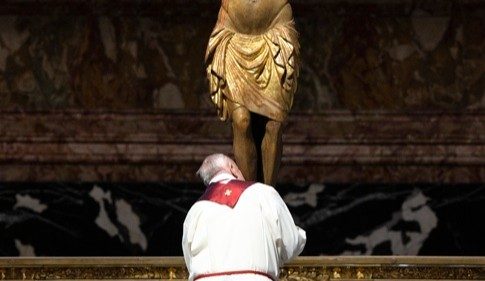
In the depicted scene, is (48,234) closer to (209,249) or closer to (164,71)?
(164,71)

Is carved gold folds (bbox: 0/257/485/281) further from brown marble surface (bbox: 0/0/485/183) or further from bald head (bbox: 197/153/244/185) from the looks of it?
brown marble surface (bbox: 0/0/485/183)

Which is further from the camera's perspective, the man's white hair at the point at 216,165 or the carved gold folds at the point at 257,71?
the carved gold folds at the point at 257,71

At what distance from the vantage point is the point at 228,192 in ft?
45.9

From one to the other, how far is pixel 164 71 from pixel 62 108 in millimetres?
939

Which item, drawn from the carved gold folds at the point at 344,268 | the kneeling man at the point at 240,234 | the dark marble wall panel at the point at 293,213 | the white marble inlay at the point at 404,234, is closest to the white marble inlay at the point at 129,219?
the dark marble wall panel at the point at 293,213

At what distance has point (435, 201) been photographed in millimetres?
19797

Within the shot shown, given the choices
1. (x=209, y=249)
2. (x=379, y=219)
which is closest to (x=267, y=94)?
(x=209, y=249)

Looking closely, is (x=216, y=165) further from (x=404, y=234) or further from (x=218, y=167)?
(x=404, y=234)

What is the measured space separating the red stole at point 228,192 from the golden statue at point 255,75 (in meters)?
1.00

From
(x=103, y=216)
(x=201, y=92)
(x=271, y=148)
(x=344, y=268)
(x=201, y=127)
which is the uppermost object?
(x=271, y=148)

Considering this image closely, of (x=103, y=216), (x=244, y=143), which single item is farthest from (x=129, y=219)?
(x=244, y=143)

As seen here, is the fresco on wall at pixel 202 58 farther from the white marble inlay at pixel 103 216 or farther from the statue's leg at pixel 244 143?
the statue's leg at pixel 244 143

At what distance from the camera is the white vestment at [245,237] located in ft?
45.1

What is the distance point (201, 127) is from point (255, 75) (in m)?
5.12
